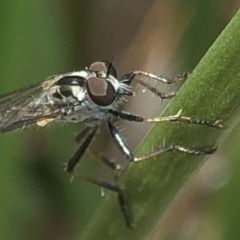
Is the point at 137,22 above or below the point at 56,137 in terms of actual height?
above

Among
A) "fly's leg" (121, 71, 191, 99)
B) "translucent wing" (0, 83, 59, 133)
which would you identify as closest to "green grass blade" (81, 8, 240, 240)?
"fly's leg" (121, 71, 191, 99)

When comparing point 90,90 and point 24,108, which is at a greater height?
point 90,90

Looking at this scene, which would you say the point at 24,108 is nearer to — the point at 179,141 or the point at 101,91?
the point at 101,91

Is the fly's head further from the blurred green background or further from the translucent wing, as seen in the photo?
the blurred green background

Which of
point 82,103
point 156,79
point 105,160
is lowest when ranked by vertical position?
point 105,160

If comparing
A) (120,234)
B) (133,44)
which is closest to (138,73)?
(120,234)

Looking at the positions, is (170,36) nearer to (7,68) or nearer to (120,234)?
(7,68)

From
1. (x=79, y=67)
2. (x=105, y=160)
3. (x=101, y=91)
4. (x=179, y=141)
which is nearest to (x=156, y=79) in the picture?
(x=101, y=91)

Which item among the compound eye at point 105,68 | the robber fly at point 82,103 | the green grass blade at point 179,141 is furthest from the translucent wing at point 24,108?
the green grass blade at point 179,141
